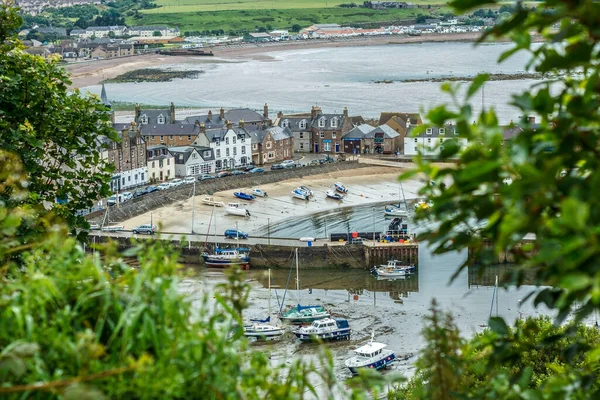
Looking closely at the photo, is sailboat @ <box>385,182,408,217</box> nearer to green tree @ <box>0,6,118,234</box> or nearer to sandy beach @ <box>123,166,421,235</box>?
sandy beach @ <box>123,166,421,235</box>

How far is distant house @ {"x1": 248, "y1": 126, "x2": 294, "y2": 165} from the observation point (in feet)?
174

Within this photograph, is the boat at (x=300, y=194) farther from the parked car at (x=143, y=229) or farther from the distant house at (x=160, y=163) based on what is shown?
the parked car at (x=143, y=229)

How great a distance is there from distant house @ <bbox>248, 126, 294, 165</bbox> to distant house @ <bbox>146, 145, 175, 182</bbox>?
6.10 meters

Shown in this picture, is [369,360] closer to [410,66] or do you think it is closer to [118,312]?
[118,312]

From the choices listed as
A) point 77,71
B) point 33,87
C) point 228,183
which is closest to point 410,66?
point 77,71

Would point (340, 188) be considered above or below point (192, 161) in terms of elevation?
below

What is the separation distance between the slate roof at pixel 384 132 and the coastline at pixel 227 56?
28.6 metres

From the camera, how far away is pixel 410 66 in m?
114

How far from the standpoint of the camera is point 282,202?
4331cm

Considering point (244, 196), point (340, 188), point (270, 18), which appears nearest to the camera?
point (244, 196)

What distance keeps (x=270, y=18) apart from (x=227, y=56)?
143 feet

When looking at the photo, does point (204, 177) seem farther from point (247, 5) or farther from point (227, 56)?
point (247, 5)

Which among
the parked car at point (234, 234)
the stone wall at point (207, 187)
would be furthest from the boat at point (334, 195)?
the parked car at point (234, 234)

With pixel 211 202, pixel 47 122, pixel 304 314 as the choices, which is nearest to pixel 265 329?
pixel 304 314
